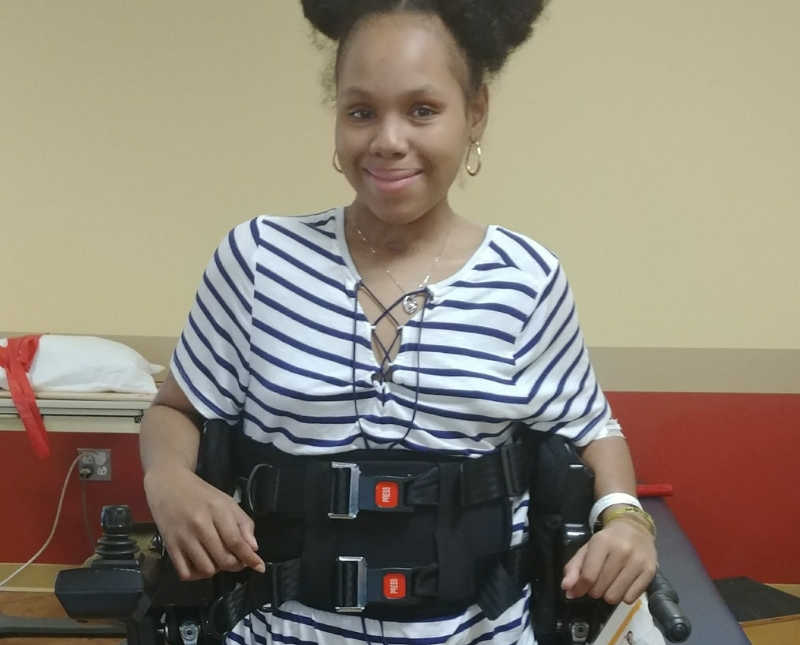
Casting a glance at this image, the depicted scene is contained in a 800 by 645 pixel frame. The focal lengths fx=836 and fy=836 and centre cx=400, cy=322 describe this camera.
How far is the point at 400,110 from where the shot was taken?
86 cm

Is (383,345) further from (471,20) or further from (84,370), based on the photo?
(84,370)

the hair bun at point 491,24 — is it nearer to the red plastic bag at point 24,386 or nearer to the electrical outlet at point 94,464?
the red plastic bag at point 24,386

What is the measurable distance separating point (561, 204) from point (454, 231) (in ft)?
4.16

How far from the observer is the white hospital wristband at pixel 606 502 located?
929 millimetres

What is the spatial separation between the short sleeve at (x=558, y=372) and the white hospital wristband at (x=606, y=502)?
7cm

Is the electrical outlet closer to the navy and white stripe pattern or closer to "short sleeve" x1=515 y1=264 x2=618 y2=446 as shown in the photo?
the navy and white stripe pattern

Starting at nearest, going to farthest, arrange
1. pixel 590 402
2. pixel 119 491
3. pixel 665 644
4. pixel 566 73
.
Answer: pixel 665 644, pixel 590 402, pixel 566 73, pixel 119 491

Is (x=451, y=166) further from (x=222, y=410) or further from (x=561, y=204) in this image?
(x=561, y=204)

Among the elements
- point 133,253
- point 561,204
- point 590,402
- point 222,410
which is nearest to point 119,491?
point 133,253

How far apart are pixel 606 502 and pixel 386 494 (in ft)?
0.83

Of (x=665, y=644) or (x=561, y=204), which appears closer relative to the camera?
(x=665, y=644)

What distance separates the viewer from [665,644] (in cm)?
87

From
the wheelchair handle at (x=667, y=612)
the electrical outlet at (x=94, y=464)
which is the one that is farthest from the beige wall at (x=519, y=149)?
the wheelchair handle at (x=667, y=612)

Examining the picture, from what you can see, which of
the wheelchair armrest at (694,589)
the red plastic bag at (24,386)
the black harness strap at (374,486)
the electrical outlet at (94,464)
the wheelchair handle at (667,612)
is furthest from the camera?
the electrical outlet at (94,464)
